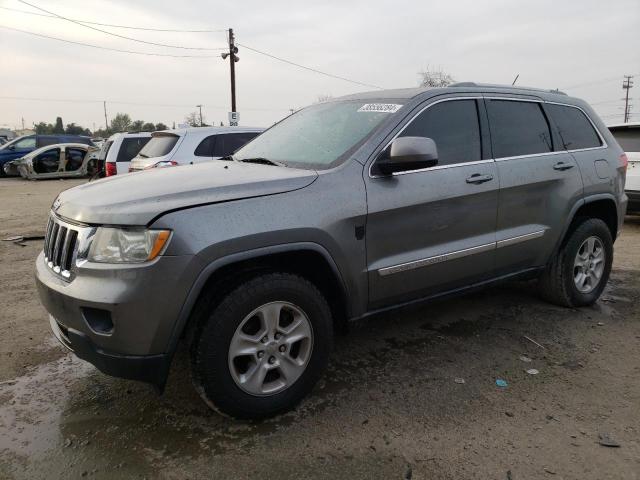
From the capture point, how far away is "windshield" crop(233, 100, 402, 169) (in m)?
3.18

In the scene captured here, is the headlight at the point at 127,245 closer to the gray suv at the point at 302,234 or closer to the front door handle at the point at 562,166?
the gray suv at the point at 302,234

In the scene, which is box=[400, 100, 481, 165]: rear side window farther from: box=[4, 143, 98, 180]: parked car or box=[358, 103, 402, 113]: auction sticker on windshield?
box=[4, 143, 98, 180]: parked car

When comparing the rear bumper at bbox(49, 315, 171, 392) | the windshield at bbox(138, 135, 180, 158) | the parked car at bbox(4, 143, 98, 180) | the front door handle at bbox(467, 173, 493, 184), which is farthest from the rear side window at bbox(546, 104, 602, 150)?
the parked car at bbox(4, 143, 98, 180)

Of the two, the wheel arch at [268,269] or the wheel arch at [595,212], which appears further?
the wheel arch at [595,212]

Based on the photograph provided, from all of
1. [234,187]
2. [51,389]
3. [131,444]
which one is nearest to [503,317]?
[234,187]

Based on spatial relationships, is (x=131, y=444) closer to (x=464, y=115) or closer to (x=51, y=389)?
(x=51, y=389)

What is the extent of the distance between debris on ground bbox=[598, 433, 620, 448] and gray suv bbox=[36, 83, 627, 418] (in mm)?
1238

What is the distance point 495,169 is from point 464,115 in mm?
440

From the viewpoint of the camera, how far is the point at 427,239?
3.23 meters

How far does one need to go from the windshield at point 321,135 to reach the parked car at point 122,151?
774 cm

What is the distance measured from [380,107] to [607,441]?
2327mm

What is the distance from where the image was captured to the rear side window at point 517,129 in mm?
3768

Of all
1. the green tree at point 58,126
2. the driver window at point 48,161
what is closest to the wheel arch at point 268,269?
the driver window at point 48,161

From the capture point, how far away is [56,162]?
1905 cm
